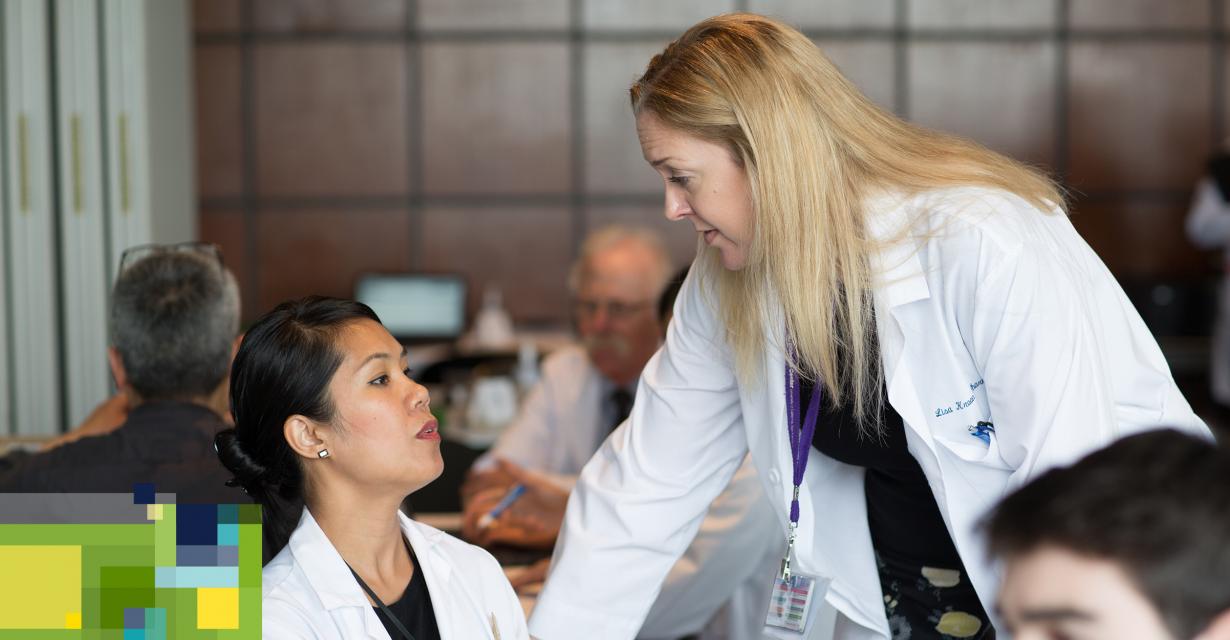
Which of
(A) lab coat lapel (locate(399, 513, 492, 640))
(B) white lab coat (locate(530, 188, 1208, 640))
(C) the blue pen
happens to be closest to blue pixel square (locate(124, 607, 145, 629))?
(A) lab coat lapel (locate(399, 513, 492, 640))

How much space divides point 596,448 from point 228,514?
2040mm

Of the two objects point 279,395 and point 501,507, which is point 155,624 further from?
point 501,507

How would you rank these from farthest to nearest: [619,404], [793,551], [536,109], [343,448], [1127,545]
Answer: [536,109] → [619,404] → [793,551] → [343,448] → [1127,545]

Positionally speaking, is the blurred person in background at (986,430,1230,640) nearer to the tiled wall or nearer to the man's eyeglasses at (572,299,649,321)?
the man's eyeglasses at (572,299,649,321)

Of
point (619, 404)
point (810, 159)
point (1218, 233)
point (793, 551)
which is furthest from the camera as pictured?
point (1218, 233)

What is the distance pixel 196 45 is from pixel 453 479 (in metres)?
3.79

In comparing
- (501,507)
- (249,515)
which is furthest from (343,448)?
(501,507)

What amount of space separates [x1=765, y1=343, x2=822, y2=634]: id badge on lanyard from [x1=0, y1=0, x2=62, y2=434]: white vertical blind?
2.10 meters

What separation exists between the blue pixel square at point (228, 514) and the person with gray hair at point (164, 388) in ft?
2.53

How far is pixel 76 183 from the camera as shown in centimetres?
303

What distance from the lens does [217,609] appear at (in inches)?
47.9

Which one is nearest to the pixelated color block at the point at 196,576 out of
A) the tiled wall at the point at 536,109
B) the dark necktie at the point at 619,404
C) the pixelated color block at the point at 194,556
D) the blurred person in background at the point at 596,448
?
the pixelated color block at the point at 194,556

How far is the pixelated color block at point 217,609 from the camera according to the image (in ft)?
3.98

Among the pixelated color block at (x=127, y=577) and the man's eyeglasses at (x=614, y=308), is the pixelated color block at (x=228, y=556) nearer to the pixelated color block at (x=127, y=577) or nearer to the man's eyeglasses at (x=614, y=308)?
the pixelated color block at (x=127, y=577)
